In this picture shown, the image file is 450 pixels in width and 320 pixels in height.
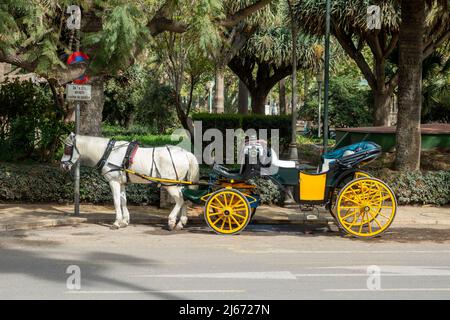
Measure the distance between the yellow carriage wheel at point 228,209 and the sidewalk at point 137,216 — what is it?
130 cm

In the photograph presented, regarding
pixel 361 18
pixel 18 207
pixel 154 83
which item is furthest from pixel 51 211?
pixel 154 83

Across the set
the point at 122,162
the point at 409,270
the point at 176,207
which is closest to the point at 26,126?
the point at 122,162

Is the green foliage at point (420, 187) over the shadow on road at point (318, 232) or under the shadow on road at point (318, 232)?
over

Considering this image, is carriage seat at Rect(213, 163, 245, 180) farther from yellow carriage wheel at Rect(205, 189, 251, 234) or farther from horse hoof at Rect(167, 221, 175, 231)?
horse hoof at Rect(167, 221, 175, 231)

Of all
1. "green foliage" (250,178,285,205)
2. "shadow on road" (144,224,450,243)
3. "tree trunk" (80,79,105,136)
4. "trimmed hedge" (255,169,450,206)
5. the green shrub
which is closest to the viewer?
"shadow on road" (144,224,450,243)

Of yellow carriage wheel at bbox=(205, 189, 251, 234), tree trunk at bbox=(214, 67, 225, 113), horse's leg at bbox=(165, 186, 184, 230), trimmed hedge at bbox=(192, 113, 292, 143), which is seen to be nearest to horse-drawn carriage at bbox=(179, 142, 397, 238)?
yellow carriage wheel at bbox=(205, 189, 251, 234)

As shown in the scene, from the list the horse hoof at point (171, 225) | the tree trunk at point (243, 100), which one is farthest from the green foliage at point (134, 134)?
the horse hoof at point (171, 225)

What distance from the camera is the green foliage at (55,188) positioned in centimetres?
1527

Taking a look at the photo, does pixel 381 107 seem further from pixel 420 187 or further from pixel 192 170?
pixel 192 170

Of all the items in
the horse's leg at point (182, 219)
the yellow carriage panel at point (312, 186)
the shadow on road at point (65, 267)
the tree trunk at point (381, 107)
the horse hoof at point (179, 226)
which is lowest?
the shadow on road at point (65, 267)

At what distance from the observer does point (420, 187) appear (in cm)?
1625

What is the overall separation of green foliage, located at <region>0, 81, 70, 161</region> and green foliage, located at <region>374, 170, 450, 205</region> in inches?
345

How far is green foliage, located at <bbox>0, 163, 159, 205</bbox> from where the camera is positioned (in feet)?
50.1

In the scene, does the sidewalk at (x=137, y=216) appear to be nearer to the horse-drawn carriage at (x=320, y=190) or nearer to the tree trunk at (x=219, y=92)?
the horse-drawn carriage at (x=320, y=190)
